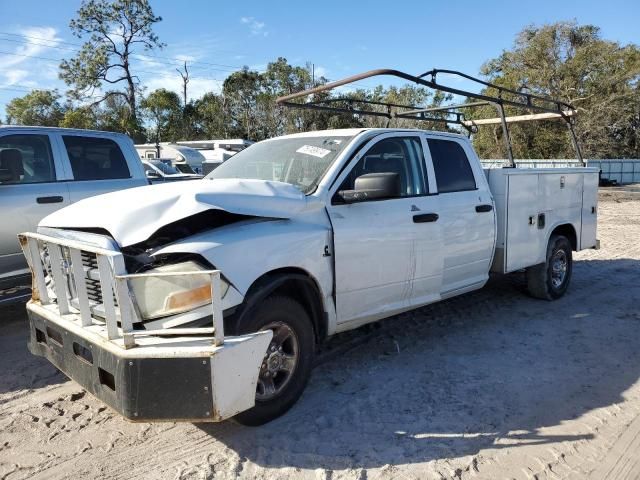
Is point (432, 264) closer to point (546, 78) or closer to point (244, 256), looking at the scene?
point (244, 256)

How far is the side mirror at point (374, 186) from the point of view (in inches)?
143

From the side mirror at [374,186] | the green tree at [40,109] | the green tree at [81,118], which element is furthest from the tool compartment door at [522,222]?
the green tree at [40,109]

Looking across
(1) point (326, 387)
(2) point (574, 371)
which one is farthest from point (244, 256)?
(2) point (574, 371)

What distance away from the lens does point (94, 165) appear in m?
6.00

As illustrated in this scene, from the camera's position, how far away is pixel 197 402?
2.71 m

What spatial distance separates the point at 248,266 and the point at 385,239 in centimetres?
136

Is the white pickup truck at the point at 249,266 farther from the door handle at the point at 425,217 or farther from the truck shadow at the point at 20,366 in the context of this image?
the truck shadow at the point at 20,366

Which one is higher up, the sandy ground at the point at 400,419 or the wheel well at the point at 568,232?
the wheel well at the point at 568,232

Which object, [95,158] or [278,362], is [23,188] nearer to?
[95,158]

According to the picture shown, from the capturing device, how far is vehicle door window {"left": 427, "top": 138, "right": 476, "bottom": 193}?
4855mm

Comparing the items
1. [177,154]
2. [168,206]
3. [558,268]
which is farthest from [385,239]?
[177,154]

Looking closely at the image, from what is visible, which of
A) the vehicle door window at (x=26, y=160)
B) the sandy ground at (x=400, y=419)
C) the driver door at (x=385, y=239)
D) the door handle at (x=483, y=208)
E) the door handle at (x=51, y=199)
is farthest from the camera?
the door handle at (x=51, y=199)

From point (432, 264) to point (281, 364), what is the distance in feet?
5.92

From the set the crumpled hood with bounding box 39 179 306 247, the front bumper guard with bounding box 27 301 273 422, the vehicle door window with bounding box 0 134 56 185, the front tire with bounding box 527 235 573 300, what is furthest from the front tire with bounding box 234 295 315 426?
the front tire with bounding box 527 235 573 300
